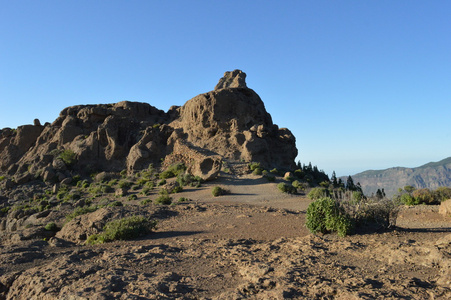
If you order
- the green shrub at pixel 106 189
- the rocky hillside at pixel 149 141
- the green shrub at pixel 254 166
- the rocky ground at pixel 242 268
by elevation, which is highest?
the rocky hillside at pixel 149 141

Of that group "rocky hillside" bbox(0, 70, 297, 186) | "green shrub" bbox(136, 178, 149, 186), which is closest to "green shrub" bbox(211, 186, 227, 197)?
"rocky hillside" bbox(0, 70, 297, 186)

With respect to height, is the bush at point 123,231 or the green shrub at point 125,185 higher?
the green shrub at point 125,185

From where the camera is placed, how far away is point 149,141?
38.2m

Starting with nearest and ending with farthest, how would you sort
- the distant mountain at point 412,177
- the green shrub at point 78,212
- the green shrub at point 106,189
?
the green shrub at point 78,212
the green shrub at point 106,189
the distant mountain at point 412,177

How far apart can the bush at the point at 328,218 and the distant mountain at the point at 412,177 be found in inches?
5372

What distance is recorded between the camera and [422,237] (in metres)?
9.70

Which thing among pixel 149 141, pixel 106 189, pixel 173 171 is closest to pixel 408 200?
pixel 173 171

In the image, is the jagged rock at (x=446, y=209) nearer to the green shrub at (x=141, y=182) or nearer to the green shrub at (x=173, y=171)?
the green shrub at (x=173, y=171)

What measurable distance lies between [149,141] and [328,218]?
100ft

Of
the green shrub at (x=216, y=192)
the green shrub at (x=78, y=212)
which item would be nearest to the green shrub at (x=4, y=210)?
the green shrub at (x=78, y=212)

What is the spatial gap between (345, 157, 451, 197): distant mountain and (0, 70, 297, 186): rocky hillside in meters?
113

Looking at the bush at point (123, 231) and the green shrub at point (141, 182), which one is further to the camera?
the green shrub at point (141, 182)

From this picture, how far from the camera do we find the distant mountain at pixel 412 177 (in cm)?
14750

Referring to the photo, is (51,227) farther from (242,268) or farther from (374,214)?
(374,214)
